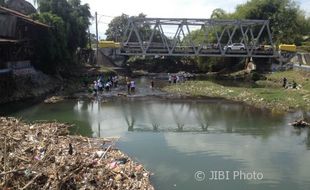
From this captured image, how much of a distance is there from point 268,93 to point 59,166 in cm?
3058

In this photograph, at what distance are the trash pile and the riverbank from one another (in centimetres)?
1988

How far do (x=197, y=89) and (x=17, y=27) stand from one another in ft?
70.4

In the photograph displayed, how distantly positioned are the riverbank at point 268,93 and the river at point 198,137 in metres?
2.26

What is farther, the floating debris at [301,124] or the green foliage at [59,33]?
the green foliage at [59,33]

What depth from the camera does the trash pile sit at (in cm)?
1262

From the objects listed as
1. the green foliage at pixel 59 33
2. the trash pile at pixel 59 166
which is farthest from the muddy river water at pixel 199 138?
the green foliage at pixel 59 33

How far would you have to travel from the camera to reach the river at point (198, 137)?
17562 mm

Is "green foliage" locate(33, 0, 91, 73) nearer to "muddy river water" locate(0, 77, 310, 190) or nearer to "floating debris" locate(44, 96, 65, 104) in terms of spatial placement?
"floating debris" locate(44, 96, 65, 104)

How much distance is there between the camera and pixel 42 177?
42.5 feet

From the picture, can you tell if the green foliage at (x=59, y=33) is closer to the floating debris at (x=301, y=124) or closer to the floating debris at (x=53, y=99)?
the floating debris at (x=53, y=99)

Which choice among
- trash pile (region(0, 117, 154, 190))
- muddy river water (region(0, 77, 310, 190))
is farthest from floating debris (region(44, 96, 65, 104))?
trash pile (region(0, 117, 154, 190))

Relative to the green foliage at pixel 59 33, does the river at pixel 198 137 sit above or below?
below

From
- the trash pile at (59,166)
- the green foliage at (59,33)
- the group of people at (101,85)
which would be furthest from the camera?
the green foliage at (59,33)

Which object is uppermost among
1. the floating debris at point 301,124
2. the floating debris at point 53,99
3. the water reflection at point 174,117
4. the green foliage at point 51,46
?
the green foliage at point 51,46
